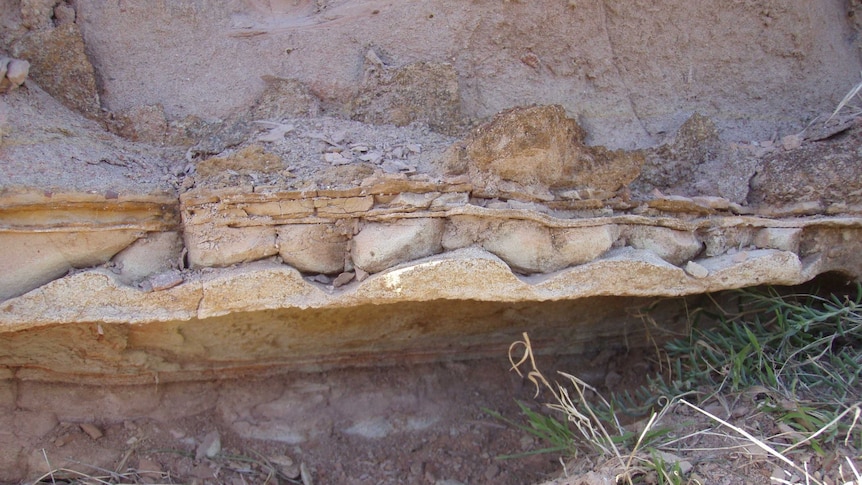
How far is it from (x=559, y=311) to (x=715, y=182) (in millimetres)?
541

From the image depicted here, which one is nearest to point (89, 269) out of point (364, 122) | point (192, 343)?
point (192, 343)

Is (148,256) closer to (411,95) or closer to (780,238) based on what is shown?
(411,95)

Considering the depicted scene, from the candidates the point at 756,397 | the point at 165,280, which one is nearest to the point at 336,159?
the point at 165,280

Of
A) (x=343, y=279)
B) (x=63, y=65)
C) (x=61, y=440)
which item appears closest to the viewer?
(x=343, y=279)

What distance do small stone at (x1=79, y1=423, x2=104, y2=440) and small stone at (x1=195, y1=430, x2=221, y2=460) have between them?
0.82 ft

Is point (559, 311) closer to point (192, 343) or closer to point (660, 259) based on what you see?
point (660, 259)

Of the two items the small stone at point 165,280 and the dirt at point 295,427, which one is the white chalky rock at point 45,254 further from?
the dirt at point 295,427

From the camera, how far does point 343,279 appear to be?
157 cm

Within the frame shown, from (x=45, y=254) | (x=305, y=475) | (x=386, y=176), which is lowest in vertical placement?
(x=305, y=475)

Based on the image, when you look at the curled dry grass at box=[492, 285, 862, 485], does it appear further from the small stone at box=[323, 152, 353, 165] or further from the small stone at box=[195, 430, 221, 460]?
the small stone at box=[195, 430, 221, 460]

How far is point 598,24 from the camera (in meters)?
1.91

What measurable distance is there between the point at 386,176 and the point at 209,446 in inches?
35.9

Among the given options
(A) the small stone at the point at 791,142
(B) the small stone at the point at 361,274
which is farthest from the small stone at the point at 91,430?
(A) the small stone at the point at 791,142

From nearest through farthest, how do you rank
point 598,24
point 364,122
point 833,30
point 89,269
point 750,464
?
1. point 89,269
2. point 750,464
3. point 364,122
4. point 598,24
5. point 833,30
